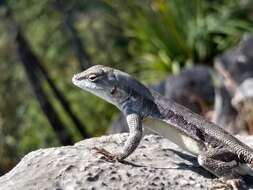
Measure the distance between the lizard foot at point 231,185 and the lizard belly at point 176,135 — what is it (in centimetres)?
45

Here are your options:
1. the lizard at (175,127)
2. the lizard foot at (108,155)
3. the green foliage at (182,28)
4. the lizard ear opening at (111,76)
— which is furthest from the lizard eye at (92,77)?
the green foliage at (182,28)

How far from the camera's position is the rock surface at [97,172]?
563 cm

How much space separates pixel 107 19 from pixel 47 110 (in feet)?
29.2

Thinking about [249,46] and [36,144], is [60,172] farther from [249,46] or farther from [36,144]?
[36,144]

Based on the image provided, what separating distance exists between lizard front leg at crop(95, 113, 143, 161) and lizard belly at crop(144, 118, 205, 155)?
142 mm

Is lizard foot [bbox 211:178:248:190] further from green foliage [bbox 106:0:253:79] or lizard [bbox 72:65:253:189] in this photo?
green foliage [bbox 106:0:253:79]

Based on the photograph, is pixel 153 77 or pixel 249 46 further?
pixel 153 77

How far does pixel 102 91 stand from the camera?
21.9 feet

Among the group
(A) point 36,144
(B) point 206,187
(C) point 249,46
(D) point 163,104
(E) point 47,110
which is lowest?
(A) point 36,144

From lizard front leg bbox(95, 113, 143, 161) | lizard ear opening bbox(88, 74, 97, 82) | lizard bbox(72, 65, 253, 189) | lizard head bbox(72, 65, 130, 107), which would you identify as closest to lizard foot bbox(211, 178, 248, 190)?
lizard bbox(72, 65, 253, 189)

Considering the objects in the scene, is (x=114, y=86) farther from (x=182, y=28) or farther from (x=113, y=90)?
(x=182, y=28)

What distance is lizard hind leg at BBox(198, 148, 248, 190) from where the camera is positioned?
5.85m

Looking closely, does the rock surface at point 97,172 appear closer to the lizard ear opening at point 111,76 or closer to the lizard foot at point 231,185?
the lizard foot at point 231,185

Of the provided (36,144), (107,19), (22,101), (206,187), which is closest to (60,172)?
(206,187)
